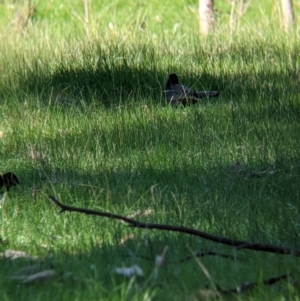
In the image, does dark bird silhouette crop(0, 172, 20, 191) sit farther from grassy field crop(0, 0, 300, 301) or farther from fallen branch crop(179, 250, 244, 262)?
fallen branch crop(179, 250, 244, 262)

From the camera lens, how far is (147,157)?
4.81 meters

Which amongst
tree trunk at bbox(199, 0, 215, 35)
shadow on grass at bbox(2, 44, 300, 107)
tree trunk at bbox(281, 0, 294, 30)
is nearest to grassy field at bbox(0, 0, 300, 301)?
shadow on grass at bbox(2, 44, 300, 107)

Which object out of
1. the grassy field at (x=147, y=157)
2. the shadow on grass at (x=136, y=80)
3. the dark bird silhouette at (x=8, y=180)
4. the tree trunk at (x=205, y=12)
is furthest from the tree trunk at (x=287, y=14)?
the dark bird silhouette at (x=8, y=180)

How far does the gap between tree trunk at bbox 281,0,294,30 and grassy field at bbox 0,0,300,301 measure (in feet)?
1.22

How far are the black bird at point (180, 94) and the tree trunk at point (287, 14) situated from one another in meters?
2.80

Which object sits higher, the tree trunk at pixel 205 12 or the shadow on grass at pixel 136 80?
the shadow on grass at pixel 136 80

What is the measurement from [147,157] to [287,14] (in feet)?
19.4

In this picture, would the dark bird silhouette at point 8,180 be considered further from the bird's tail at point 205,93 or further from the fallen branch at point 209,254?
the bird's tail at point 205,93

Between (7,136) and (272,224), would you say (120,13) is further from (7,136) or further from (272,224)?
(272,224)

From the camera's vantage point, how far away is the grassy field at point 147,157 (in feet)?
9.37

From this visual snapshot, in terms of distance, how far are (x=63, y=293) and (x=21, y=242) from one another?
0.89m

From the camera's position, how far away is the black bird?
608 cm

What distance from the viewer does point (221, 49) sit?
7.66 m

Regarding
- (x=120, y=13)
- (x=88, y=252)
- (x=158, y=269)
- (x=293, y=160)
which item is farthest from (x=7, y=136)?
(x=120, y=13)
